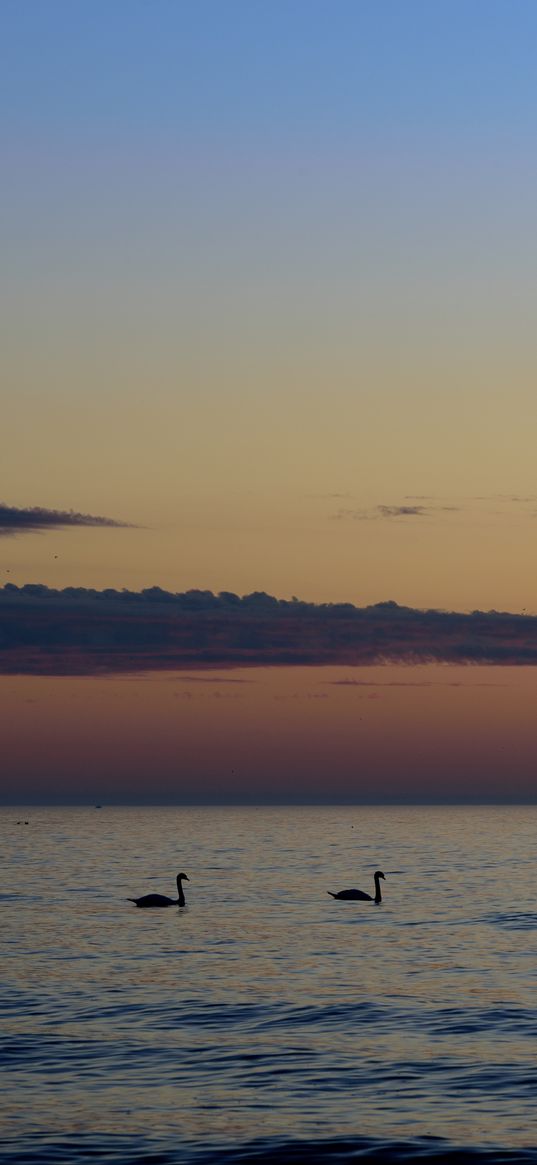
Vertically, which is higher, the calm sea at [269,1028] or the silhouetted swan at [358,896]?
the calm sea at [269,1028]

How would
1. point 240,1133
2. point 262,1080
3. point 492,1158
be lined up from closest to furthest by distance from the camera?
point 492,1158 → point 240,1133 → point 262,1080

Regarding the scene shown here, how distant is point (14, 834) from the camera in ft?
525

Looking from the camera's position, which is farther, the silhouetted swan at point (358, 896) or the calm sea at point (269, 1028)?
the silhouetted swan at point (358, 896)

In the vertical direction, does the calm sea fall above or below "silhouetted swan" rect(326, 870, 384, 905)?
above

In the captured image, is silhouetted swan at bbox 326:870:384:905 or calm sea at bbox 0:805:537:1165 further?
silhouetted swan at bbox 326:870:384:905

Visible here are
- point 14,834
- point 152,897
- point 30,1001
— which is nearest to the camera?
point 30,1001

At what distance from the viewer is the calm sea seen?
79.6ft

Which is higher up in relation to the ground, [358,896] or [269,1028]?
[269,1028]

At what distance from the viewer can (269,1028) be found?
33625 millimetres

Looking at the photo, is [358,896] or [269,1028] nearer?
[269,1028]

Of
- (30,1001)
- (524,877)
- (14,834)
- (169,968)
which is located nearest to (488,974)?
(169,968)

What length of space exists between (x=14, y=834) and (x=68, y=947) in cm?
11573

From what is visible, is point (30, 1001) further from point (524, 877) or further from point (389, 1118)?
point (524, 877)

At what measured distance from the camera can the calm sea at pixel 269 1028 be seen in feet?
79.6
